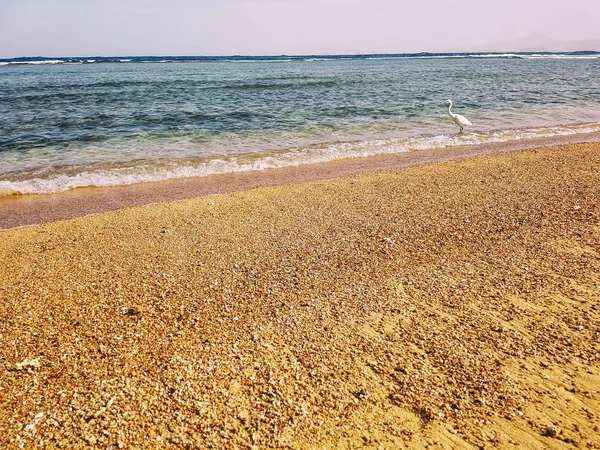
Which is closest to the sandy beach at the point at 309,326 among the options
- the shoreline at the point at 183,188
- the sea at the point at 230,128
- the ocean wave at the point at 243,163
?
the shoreline at the point at 183,188

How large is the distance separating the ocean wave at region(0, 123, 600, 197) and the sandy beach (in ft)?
8.28

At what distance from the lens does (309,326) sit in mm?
3768

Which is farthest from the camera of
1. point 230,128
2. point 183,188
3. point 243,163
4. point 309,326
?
point 230,128

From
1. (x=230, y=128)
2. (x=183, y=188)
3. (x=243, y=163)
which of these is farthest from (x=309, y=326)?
(x=230, y=128)

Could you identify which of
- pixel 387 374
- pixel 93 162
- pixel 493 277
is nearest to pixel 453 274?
pixel 493 277

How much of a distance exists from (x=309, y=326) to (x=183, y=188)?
20.6 ft

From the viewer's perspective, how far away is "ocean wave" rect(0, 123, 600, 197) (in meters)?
9.27

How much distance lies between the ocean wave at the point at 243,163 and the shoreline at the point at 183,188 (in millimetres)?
309

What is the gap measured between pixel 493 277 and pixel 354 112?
48.3ft

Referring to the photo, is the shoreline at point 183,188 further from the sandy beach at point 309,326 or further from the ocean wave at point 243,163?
the sandy beach at point 309,326

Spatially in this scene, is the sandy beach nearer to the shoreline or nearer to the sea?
the shoreline

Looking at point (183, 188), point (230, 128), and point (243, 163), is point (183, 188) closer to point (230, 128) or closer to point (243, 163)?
point (243, 163)

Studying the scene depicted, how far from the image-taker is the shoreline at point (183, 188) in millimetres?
7836

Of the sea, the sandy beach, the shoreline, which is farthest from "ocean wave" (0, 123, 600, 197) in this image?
the sandy beach
